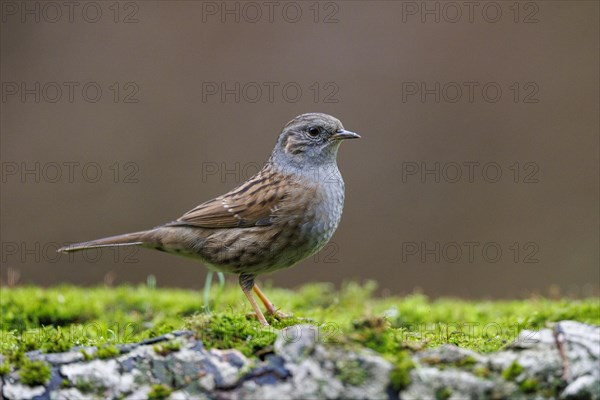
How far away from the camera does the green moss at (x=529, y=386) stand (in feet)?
12.3

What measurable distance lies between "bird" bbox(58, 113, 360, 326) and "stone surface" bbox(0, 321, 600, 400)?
6.15 ft

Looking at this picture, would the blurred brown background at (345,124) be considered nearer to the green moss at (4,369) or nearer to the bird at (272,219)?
the bird at (272,219)

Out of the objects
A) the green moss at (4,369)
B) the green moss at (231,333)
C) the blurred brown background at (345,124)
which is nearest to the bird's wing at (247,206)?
the green moss at (231,333)

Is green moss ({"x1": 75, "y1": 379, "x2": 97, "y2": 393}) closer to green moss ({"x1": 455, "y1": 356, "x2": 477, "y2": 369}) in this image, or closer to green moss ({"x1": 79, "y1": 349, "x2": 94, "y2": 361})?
green moss ({"x1": 79, "y1": 349, "x2": 94, "y2": 361})

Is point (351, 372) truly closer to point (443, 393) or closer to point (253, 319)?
point (443, 393)

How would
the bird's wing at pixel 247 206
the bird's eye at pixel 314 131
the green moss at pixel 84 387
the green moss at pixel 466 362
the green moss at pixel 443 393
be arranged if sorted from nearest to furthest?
the green moss at pixel 443 393
the green moss at pixel 466 362
the green moss at pixel 84 387
the bird's wing at pixel 247 206
the bird's eye at pixel 314 131

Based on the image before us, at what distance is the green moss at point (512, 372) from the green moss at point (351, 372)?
727 millimetres

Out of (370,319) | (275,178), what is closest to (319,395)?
(370,319)

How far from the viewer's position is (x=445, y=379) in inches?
149

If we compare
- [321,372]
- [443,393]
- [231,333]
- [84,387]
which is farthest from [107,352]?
[443,393]

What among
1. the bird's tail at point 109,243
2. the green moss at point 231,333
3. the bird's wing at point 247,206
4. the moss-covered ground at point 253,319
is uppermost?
the bird's wing at point 247,206

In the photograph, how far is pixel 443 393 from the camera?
→ 12.3ft

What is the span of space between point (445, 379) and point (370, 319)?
491 millimetres

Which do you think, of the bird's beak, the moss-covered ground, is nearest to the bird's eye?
the bird's beak
